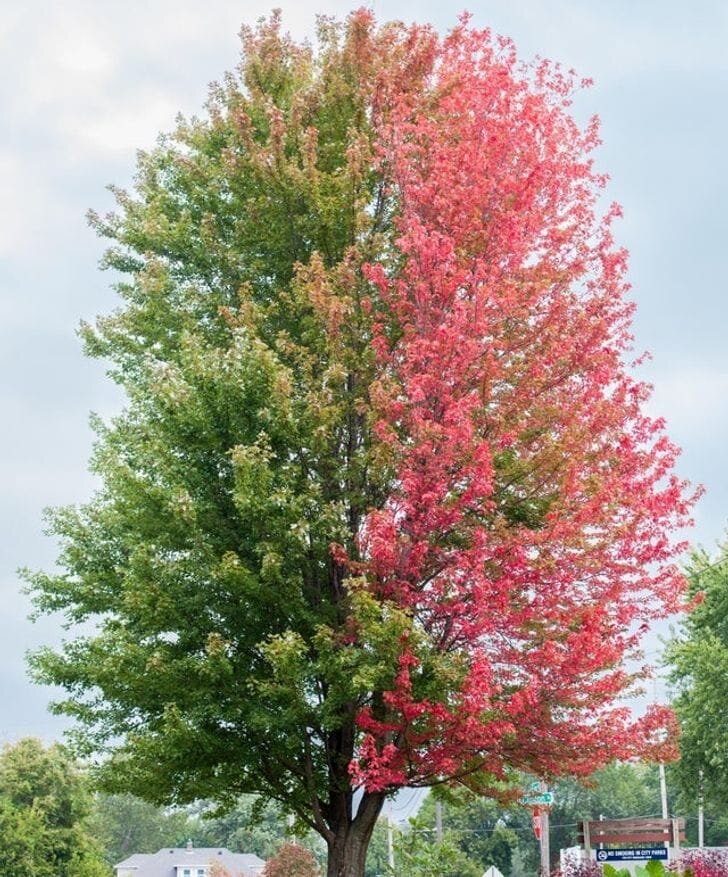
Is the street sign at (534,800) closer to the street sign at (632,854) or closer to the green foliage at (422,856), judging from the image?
the green foliage at (422,856)

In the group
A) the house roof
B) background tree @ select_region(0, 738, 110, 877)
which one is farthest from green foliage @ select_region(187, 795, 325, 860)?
background tree @ select_region(0, 738, 110, 877)

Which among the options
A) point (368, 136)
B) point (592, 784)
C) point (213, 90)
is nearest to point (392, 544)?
point (592, 784)

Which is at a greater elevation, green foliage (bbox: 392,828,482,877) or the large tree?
the large tree

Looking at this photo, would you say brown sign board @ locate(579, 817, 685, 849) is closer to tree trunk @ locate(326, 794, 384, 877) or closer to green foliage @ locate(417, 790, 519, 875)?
tree trunk @ locate(326, 794, 384, 877)

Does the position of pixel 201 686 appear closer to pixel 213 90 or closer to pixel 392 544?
pixel 392 544

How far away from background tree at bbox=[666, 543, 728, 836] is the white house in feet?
168

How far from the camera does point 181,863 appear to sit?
269 ft

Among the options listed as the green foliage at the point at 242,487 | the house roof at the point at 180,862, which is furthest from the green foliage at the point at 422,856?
the house roof at the point at 180,862

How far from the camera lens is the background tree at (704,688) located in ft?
109

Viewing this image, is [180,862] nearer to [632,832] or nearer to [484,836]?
[484,836]

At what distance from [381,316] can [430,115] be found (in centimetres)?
360

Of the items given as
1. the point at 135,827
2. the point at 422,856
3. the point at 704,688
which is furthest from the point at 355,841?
the point at 135,827

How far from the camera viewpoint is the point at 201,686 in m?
12.1

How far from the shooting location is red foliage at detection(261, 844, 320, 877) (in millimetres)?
40719
